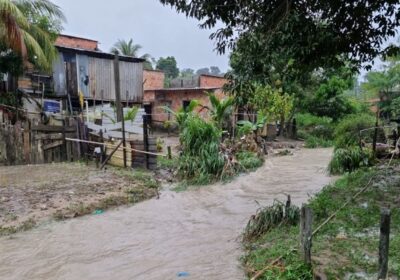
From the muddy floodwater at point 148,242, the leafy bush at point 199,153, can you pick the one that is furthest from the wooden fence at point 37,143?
the muddy floodwater at point 148,242

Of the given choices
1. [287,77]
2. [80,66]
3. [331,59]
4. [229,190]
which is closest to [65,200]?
[229,190]

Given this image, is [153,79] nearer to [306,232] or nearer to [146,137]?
[146,137]

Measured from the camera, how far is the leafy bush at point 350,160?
39.2 ft

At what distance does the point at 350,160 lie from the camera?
12.0 metres

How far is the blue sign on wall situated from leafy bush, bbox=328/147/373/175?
12487mm

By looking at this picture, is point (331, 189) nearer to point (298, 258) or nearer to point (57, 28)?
point (298, 258)

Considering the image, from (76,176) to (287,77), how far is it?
20.6ft

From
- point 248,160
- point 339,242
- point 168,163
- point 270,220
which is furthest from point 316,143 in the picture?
point 339,242

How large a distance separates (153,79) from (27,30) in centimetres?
1403

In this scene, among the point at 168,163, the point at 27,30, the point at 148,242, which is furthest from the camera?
the point at 27,30

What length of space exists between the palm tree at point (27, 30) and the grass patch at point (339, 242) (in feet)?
30.4

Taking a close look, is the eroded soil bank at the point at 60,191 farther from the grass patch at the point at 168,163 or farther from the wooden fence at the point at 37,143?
the grass patch at the point at 168,163

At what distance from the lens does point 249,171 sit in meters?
13.2

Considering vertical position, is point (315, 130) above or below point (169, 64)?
below
